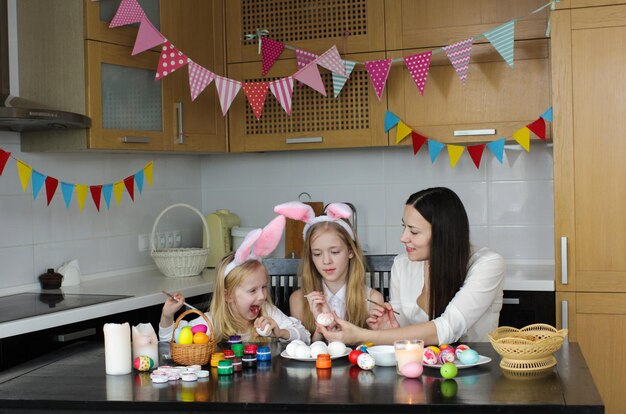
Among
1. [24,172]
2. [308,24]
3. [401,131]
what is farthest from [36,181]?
[401,131]

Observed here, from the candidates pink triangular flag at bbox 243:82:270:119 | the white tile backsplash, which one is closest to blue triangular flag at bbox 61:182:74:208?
the white tile backsplash

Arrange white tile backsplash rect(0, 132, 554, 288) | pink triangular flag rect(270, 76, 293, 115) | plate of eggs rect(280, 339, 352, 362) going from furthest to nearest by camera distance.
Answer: pink triangular flag rect(270, 76, 293, 115) < white tile backsplash rect(0, 132, 554, 288) < plate of eggs rect(280, 339, 352, 362)

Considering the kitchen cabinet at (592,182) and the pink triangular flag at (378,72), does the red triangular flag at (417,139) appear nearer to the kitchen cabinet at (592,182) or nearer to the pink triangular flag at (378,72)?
the pink triangular flag at (378,72)

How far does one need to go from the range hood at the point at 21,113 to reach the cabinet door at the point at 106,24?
1.02ft

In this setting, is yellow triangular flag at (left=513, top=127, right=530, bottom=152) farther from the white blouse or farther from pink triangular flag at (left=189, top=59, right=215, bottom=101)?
pink triangular flag at (left=189, top=59, right=215, bottom=101)

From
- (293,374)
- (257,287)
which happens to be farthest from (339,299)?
(293,374)

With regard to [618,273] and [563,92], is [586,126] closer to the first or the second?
[563,92]

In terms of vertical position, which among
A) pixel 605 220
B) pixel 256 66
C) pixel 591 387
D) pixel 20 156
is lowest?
pixel 591 387

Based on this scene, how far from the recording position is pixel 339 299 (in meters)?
2.97

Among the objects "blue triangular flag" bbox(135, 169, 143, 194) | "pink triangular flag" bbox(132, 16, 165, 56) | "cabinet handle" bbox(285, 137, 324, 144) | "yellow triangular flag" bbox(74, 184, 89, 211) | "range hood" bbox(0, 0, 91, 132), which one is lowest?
"yellow triangular flag" bbox(74, 184, 89, 211)

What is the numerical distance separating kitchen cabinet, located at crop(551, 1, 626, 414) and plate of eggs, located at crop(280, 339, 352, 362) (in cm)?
148

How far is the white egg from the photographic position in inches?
86.4

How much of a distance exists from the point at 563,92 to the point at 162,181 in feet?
6.49

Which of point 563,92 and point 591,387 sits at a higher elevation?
point 563,92
